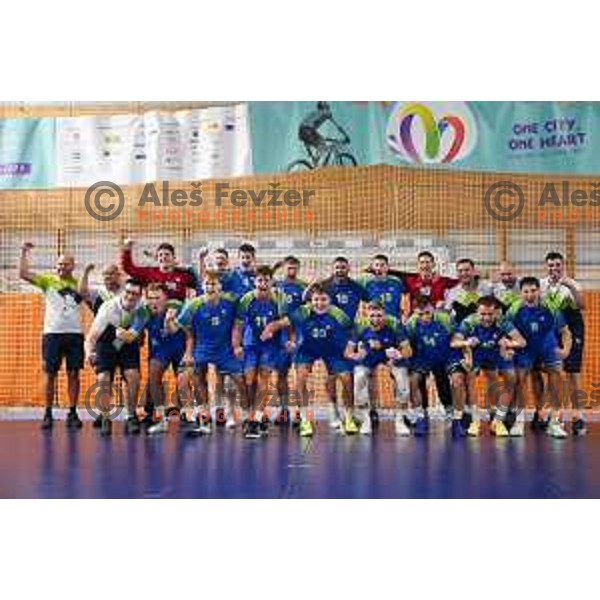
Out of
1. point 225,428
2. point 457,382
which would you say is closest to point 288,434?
point 225,428

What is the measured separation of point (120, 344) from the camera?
8133 mm

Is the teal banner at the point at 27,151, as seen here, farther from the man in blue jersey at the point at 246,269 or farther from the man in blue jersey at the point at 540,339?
the man in blue jersey at the point at 540,339

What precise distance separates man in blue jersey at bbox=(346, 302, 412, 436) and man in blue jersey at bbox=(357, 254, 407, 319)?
0.16m

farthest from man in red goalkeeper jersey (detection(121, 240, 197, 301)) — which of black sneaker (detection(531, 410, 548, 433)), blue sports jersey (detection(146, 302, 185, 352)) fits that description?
black sneaker (detection(531, 410, 548, 433))

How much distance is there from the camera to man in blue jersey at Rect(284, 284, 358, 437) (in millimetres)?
8125

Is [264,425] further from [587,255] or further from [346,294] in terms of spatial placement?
[587,255]

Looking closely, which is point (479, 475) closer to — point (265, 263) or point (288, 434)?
point (288, 434)

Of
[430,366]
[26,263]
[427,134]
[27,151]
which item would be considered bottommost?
[430,366]

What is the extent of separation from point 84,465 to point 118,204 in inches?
128

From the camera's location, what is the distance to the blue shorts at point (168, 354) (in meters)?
8.19

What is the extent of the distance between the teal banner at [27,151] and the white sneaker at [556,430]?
5.07m

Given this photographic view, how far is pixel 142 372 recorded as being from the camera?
905 centimetres

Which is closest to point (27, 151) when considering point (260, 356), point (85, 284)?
point (85, 284)

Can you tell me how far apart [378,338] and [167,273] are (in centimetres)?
198
